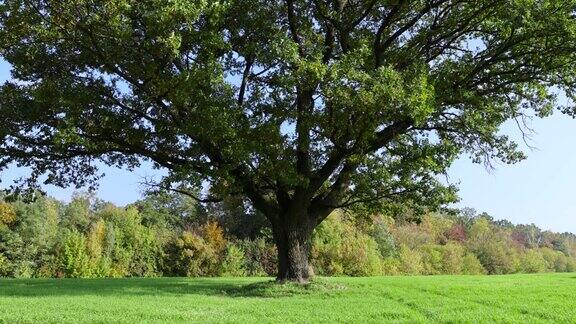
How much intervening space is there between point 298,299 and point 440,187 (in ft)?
20.5

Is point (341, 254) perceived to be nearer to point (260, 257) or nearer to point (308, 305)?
point (260, 257)

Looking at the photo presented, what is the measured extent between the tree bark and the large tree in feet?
0.15

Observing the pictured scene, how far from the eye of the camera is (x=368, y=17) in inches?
720

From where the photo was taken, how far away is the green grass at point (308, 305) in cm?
1088

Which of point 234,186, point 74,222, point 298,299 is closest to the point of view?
point 298,299

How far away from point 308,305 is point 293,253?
5.08m

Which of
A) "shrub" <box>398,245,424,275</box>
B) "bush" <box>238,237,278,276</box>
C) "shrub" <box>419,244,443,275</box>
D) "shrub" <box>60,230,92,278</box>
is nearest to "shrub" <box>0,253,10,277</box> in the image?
"shrub" <box>60,230,92,278</box>

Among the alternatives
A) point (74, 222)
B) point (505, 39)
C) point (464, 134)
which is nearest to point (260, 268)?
point (74, 222)

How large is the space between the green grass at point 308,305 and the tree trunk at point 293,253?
65cm

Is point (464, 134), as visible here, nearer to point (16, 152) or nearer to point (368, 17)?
point (368, 17)

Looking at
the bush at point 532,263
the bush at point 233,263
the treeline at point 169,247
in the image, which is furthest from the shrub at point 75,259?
the bush at point 532,263

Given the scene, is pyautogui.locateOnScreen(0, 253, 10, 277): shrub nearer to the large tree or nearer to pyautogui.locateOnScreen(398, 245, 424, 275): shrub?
the large tree

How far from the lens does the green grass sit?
1088 cm

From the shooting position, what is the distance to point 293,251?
18062mm
